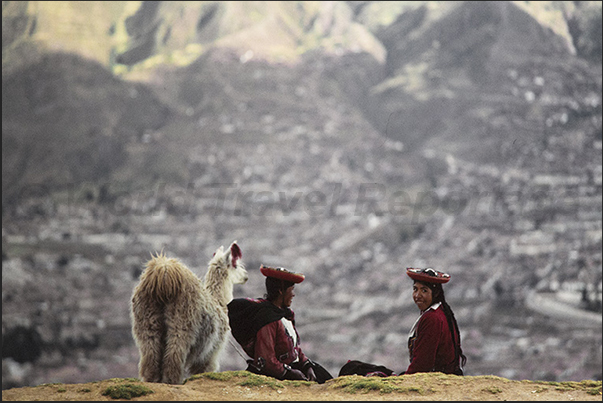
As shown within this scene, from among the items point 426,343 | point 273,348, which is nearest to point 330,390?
point 273,348

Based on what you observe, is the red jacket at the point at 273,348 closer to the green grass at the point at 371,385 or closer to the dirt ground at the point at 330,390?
the dirt ground at the point at 330,390

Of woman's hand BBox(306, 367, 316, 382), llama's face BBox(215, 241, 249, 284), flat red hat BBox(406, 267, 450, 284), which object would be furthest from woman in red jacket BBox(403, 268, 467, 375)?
llama's face BBox(215, 241, 249, 284)

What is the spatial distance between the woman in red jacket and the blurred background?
51.2 feet

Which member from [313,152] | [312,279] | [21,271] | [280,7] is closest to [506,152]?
[313,152]

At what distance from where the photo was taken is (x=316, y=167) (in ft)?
71.4

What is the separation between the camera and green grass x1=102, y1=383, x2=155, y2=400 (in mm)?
3314

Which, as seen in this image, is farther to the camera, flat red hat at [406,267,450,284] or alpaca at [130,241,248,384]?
alpaca at [130,241,248,384]

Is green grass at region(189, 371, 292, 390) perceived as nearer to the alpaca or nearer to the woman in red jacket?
the alpaca

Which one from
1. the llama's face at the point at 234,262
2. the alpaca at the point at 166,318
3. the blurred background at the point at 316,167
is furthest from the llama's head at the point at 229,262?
the blurred background at the point at 316,167

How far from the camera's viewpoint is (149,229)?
837 inches

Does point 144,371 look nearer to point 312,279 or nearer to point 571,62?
point 312,279

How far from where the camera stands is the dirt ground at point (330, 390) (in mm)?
3357

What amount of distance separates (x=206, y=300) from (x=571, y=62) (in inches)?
834

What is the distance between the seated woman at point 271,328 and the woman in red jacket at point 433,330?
0.75 meters
